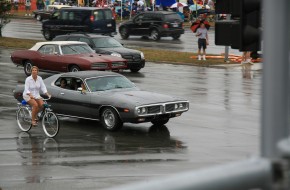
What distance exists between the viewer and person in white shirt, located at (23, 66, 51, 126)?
20078 mm

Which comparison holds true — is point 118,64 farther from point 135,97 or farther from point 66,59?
point 135,97

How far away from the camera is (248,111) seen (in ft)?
77.0

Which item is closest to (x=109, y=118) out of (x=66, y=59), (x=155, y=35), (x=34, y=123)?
(x=34, y=123)

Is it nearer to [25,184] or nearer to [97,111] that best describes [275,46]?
[25,184]

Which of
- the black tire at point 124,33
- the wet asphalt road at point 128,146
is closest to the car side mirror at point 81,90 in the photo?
the wet asphalt road at point 128,146

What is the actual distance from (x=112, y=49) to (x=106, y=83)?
531 inches

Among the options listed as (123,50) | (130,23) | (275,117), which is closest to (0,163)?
(275,117)

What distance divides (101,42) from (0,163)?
19764mm

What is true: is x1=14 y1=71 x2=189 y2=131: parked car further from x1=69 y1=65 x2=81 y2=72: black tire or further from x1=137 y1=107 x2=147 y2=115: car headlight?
x1=69 y1=65 x2=81 y2=72: black tire

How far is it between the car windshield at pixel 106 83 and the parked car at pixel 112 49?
12168mm

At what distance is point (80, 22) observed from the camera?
49.2 metres

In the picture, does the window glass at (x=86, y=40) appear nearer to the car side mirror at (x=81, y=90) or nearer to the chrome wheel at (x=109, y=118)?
the car side mirror at (x=81, y=90)

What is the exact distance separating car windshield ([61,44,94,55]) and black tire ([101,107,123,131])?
473 inches

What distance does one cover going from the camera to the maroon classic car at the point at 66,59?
30891 mm
